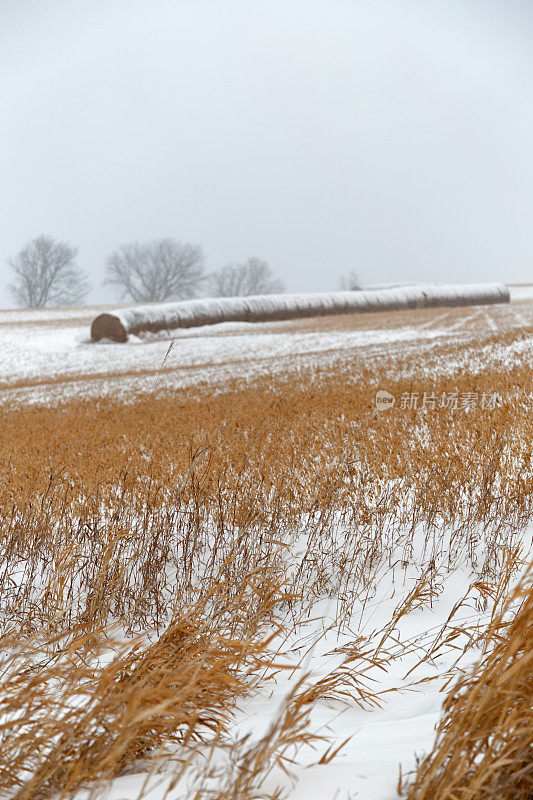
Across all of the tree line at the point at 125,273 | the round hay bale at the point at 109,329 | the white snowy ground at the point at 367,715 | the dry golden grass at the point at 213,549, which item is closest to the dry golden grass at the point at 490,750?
the white snowy ground at the point at 367,715

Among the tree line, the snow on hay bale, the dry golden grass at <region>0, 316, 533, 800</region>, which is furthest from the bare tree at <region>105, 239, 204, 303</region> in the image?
the dry golden grass at <region>0, 316, 533, 800</region>

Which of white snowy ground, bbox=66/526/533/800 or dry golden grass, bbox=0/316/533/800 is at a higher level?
dry golden grass, bbox=0/316/533/800

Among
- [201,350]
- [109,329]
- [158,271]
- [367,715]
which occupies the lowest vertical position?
[367,715]

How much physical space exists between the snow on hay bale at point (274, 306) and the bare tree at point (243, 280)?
179ft

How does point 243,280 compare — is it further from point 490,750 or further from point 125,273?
point 490,750

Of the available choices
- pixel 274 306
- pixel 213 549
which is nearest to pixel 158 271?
pixel 274 306

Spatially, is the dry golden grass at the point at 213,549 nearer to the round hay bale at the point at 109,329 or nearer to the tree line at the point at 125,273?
the round hay bale at the point at 109,329

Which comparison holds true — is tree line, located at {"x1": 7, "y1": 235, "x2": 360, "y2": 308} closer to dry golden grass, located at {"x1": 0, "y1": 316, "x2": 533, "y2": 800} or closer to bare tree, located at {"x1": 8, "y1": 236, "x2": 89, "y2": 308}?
bare tree, located at {"x1": 8, "y1": 236, "x2": 89, "y2": 308}

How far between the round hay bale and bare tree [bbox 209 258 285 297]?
6514 cm

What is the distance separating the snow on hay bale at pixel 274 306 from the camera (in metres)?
23.9

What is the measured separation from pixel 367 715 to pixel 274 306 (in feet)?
94.0

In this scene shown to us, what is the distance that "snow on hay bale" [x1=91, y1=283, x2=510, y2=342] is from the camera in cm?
2392

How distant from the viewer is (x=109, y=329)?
2358 cm

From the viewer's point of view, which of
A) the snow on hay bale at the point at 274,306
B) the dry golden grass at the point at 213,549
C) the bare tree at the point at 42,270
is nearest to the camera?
the dry golden grass at the point at 213,549
